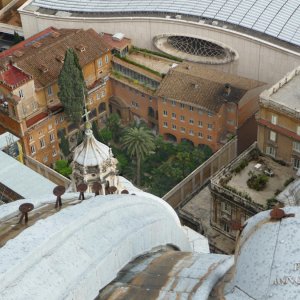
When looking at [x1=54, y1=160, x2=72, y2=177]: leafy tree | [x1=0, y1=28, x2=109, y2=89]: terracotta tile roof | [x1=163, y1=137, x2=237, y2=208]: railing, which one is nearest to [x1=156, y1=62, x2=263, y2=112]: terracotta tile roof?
[x1=163, y1=137, x2=237, y2=208]: railing

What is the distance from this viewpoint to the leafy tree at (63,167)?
222 ft

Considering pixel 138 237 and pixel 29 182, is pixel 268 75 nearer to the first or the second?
pixel 29 182

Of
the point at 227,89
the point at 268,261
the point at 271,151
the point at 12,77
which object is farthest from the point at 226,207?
the point at 268,261

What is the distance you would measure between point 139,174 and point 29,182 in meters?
13.4

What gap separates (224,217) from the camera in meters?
58.2

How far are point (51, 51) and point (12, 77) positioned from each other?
5922 mm

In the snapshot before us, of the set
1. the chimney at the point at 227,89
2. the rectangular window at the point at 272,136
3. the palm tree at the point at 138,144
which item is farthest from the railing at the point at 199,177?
the rectangular window at the point at 272,136

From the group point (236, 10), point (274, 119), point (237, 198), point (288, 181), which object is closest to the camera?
point (237, 198)

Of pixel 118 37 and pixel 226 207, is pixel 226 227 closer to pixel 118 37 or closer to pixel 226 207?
pixel 226 207

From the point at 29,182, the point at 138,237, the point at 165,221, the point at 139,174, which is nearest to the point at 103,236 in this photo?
the point at 138,237

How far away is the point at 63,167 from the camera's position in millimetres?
68500

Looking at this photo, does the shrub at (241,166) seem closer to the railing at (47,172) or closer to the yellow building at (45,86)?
the railing at (47,172)

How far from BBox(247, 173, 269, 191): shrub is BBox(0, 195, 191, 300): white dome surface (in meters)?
38.1

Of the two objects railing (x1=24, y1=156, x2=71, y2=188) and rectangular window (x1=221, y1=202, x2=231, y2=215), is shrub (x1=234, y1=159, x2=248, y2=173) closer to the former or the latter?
rectangular window (x1=221, y1=202, x2=231, y2=215)
